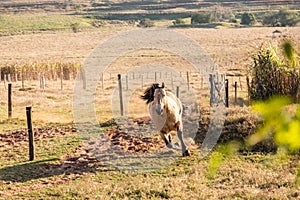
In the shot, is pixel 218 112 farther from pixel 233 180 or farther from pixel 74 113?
pixel 74 113

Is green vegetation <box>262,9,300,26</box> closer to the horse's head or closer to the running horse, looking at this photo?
the running horse

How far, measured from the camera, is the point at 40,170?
9.48m

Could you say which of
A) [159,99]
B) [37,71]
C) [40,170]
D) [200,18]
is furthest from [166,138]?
[200,18]

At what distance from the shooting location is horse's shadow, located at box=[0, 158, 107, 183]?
908 centimetres

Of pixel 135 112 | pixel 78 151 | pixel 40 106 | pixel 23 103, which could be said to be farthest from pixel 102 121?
pixel 23 103

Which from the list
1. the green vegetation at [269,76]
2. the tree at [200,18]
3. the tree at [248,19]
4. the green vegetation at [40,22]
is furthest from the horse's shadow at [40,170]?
the tree at [200,18]

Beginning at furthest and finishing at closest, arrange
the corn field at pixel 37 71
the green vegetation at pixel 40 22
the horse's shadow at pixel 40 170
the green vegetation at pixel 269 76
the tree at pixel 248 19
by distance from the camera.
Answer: the green vegetation at pixel 40 22
the tree at pixel 248 19
the corn field at pixel 37 71
the green vegetation at pixel 269 76
the horse's shadow at pixel 40 170

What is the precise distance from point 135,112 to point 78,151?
5.83 m

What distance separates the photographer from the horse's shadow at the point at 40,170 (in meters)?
9.08

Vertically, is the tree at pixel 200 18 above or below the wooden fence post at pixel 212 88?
above

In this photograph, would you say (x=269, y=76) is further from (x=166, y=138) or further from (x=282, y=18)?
(x=282, y=18)

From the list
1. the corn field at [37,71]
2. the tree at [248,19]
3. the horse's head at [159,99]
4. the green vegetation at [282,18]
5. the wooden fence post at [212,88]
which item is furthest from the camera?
the tree at [248,19]

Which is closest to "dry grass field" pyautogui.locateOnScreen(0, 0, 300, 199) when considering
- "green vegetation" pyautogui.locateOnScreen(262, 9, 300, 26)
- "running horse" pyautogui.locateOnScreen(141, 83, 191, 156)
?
"running horse" pyautogui.locateOnScreen(141, 83, 191, 156)

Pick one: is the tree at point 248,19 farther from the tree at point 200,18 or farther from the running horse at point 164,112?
the running horse at point 164,112
